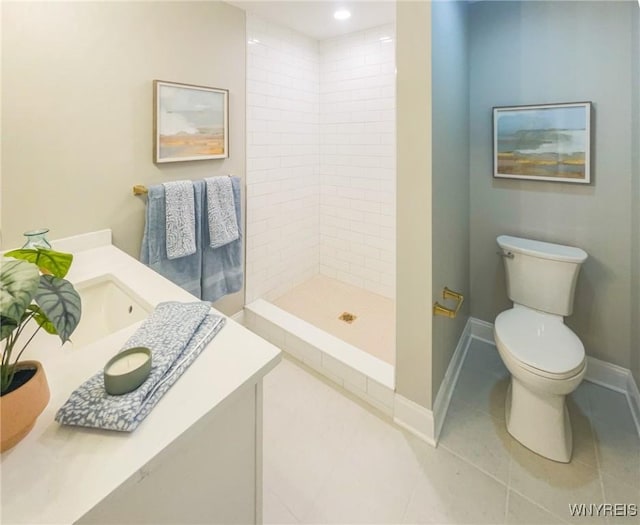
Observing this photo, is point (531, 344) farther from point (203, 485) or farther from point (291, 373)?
point (203, 485)

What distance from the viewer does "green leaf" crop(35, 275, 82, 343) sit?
49 cm

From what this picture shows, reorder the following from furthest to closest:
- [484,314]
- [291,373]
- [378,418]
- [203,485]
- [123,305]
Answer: [484,314] → [291,373] → [378,418] → [123,305] → [203,485]

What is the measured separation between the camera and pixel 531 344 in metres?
1.57

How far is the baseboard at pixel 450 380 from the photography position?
5.42 ft

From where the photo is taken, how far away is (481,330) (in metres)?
2.37

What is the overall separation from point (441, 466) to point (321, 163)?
244 cm

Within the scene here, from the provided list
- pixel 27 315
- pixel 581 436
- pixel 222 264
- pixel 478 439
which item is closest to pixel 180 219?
pixel 222 264

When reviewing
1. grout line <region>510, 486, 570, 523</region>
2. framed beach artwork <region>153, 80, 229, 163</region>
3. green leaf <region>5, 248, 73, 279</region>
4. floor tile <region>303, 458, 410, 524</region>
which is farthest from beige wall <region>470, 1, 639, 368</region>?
green leaf <region>5, 248, 73, 279</region>

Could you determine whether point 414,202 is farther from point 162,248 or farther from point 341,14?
point 341,14

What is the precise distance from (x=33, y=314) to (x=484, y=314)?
2441mm

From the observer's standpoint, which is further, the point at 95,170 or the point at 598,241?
the point at 598,241

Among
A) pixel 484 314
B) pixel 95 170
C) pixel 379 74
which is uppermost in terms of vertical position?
pixel 379 74

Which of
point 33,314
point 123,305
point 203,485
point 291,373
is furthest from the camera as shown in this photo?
point 291,373

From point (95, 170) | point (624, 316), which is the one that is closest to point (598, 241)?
point (624, 316)
